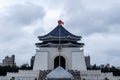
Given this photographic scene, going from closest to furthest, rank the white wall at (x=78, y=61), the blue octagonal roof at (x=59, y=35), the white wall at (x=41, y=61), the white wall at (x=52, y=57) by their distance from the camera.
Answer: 1. the white wall at (x=78, y=61)
2. the white wall at (x=41, y=61)
3. the white wall at (x=52, y=57)
4. the blue octagonal roof at (x=59, y=35)

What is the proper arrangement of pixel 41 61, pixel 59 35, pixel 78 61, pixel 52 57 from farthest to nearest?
pixel 59 35
pixel 52 57
pixel 41 61
pixel 78 61

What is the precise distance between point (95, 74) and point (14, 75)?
24.1 feet

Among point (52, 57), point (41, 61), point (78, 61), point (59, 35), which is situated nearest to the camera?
point (78, 61)

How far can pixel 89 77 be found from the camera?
99.7ft

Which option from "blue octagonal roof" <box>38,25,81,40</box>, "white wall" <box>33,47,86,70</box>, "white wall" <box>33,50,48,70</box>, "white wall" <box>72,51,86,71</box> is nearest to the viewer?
"white wall" <box>72,51,86,71</box>

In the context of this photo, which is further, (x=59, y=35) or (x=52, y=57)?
(x=59, y=35)

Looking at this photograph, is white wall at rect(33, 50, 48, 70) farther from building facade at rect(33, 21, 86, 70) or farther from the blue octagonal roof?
the blue octagonal roof

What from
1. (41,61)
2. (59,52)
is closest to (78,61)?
(59,52)

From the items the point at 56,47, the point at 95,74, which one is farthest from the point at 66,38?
the point at 95,74

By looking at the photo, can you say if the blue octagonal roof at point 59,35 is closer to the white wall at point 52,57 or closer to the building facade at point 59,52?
the building facade at point 59,52

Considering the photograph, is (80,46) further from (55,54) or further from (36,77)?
(36,77)

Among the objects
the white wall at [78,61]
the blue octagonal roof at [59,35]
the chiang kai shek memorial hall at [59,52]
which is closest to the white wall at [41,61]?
the chiang kai shek memorial hall at [59,52]

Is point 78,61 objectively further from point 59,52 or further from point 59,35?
point 59,35

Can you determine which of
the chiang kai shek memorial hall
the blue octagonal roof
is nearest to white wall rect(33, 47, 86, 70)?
the chiang kai shek memorial hall
